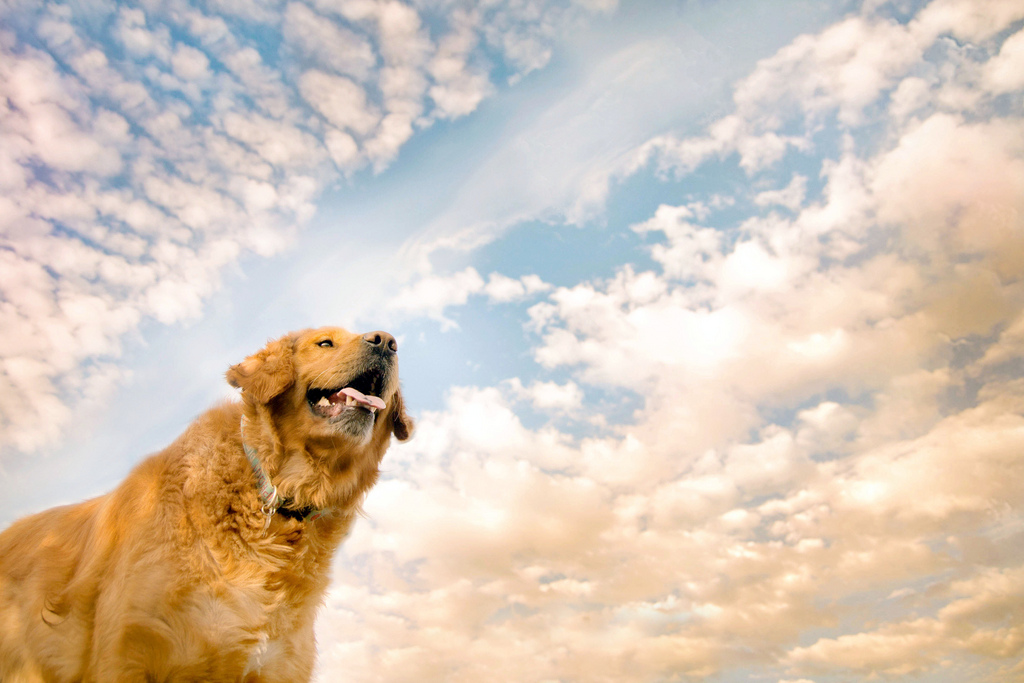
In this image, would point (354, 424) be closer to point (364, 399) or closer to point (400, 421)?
point (364, 399)

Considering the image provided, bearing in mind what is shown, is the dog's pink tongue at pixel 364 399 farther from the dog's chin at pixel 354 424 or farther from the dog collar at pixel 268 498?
the dog collar at pixel 268 498

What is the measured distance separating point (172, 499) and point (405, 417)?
3.03 meters

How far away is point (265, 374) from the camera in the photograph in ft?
22.4

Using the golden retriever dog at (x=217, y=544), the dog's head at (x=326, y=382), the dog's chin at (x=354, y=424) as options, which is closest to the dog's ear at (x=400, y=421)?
the dog's head at (x=326, y=382)

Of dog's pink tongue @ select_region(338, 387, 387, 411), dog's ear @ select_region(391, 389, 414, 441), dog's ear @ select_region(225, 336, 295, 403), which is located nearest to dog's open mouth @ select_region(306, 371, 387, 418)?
dog's pink tongue @ select_region(338, 387, 387, 411)

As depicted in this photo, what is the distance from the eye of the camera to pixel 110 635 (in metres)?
5.17

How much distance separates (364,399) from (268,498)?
1512mm

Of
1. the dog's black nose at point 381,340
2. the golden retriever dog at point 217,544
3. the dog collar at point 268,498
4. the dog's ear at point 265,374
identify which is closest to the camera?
the golden retriever dog at point 217,544

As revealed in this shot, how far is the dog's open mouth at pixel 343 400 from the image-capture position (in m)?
6.93

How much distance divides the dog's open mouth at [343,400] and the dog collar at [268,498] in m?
0.85

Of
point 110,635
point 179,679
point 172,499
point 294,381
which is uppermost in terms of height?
point 294,381

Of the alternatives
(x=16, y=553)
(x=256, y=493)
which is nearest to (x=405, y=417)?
(x=256, y=493)

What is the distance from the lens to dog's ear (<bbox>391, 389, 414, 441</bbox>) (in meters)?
7.92

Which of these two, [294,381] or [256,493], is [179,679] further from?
[294,381]
